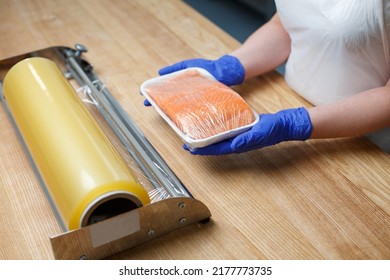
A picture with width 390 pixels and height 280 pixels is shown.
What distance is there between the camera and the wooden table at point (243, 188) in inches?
44.6

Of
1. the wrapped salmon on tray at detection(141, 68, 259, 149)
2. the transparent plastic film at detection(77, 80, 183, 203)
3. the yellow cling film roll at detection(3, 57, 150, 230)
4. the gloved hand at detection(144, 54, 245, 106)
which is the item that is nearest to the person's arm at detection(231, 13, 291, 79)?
the gloved hand at detection(144, 54, 245, 106)

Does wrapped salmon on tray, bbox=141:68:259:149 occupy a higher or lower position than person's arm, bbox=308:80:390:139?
higher

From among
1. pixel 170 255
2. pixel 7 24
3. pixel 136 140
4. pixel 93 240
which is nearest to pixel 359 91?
pixel 136 140

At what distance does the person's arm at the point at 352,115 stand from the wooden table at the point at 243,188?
0.11 feet

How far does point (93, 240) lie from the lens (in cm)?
108

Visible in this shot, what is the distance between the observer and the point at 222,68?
5.10 ft

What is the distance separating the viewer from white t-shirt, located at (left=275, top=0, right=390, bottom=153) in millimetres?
1349

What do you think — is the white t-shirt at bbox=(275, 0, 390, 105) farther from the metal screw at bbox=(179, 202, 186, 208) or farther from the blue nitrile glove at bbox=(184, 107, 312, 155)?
the metal screw at bbox=(179, 202, 186, 208)

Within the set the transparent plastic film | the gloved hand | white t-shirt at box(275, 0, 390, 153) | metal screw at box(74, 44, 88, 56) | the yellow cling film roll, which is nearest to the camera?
the yellow cling film roll

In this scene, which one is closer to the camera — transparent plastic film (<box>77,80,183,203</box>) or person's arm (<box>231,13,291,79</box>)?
transparent plastic film (<box>77,80,183,203</box>)

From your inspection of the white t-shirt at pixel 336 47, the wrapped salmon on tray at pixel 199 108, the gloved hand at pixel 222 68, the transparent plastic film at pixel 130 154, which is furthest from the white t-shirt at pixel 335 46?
the transparent plastic film at pixel 130 154

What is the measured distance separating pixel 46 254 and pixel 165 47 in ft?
2.66

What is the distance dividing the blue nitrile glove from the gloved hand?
225 millimetres

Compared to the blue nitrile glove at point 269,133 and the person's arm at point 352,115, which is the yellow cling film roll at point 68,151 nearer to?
the blue nitrile glove at point 269,133
